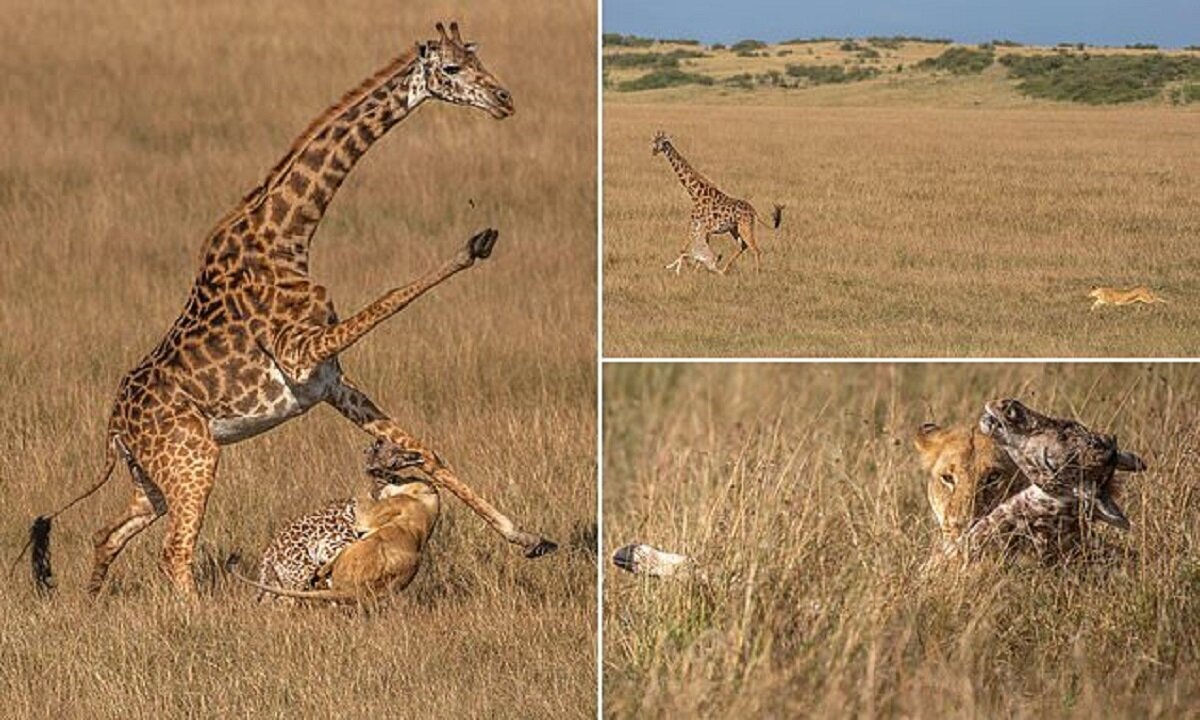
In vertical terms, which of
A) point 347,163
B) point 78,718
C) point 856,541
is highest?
point 347,163

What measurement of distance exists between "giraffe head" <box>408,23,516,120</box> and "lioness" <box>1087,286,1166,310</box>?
5.21 m

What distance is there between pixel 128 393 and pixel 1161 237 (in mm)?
8145

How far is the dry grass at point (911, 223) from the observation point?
12.9 meters

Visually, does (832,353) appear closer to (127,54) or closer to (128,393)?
(128,393)

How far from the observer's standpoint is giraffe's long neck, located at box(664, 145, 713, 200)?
14461 millimetres

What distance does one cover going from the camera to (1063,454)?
8562mm

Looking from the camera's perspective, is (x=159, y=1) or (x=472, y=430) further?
(x=159, y=1)

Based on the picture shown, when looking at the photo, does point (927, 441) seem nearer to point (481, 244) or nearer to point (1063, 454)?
point (1063, 454)

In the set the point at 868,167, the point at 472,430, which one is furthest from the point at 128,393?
the point at 868,167

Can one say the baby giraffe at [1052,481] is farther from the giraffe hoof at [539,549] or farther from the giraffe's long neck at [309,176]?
the giraffe's long neck at [309,176]

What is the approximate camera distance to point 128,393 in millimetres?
9891

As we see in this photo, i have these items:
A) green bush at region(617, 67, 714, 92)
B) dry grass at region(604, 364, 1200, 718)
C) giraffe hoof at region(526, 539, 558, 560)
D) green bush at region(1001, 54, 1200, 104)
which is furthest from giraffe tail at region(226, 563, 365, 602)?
green bush at region(1001, 54, 1200, 104)

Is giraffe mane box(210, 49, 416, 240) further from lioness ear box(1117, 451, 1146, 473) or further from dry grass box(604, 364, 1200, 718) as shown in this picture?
lioness ear box(1117, 451, 1146, 473)

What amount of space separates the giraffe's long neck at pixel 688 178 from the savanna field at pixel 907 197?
10cm
